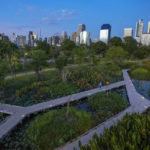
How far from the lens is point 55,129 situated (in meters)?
5.37

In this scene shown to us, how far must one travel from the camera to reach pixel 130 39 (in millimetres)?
31031

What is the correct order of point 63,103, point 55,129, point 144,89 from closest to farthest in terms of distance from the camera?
point 55,129, point 63,103, point 144,89

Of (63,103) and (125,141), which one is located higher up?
(125,141)

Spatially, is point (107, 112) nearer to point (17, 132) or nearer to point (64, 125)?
point (64, 125)

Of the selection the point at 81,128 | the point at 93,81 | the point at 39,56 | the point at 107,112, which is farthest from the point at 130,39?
the point at 81,128

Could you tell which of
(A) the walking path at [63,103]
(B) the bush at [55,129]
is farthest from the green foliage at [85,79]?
(B) the bush at [55,129]

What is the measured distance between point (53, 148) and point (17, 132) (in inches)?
85.1

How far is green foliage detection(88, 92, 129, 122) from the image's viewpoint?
6.69 m

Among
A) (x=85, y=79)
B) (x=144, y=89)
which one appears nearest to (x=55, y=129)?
(x=85, y=79)

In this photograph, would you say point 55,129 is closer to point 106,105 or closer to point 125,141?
point 125,141

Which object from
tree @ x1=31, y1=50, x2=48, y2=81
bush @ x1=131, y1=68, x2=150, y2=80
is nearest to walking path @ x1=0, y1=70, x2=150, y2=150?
tree @ x1=31, y1=50, x2=48, y2=81

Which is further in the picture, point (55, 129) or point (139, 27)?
point (139, 27)

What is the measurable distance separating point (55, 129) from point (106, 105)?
395cm

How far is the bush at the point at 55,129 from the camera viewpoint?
4.73 metres
